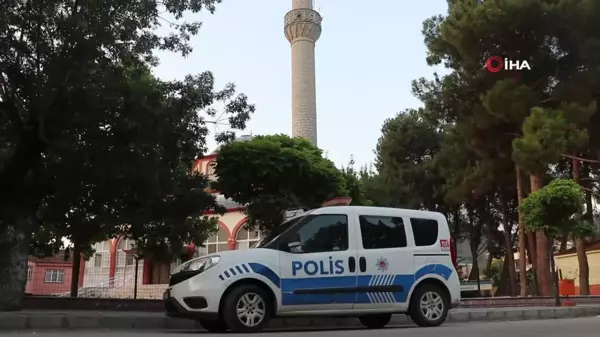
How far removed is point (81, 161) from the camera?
11.5 metres

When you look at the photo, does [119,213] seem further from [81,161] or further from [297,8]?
[297,8]

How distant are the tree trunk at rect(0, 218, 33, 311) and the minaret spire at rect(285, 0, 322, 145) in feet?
119

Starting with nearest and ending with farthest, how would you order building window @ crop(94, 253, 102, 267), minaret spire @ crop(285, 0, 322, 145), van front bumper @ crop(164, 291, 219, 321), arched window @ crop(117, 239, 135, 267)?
van front bumper @ crop(164, 291, 219, 321) → arched window @ crop(117, 239, 135, 267) → building window @ crop(94, 253, 102, 267) → minaret spire @ crop(285, 0, 322, 145)

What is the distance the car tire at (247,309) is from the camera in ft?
25.6

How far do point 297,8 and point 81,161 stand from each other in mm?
44795

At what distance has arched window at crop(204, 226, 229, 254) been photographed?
127 ft

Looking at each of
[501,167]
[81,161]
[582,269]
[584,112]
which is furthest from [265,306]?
[582,269]

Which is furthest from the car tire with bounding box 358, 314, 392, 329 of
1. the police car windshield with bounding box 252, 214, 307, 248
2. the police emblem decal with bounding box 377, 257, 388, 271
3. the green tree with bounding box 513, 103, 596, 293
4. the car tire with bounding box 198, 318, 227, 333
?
the green tree with bounding box 513, 103, 596, 293

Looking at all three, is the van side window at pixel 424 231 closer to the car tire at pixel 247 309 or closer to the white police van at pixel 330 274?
the white police van at pixel 330 274

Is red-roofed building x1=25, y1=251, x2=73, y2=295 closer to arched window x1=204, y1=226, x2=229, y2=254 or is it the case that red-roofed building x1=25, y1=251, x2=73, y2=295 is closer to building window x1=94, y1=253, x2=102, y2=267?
building window x1=94, y1=253, x2=102, y2=267

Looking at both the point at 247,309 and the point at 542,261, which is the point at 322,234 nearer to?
the point at 247,309

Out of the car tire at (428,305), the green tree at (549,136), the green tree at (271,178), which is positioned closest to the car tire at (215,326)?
the car tire at (428,305)

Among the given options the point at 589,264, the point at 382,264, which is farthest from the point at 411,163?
the point at 382,264

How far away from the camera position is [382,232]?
8.98m
